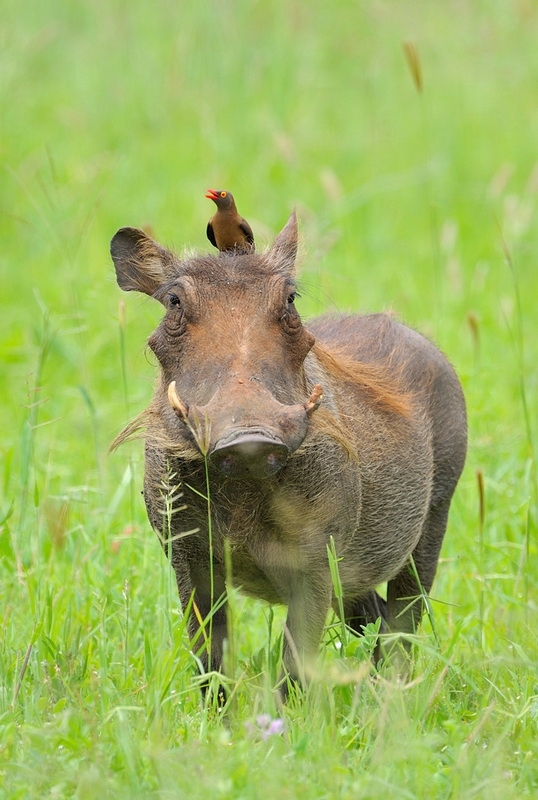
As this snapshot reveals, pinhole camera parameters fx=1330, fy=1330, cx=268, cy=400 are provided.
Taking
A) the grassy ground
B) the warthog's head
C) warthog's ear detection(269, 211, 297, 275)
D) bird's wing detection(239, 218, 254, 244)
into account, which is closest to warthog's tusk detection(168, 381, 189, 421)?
the warthog's head

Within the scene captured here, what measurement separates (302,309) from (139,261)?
14.2 ft

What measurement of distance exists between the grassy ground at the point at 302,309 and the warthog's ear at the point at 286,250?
0.88 ft

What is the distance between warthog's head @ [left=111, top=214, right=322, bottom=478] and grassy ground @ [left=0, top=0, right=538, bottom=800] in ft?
1.28

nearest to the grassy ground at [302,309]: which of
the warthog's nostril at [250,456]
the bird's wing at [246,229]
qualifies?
the bird's wing at [246,229]

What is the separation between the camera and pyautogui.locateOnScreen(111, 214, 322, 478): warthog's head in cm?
301

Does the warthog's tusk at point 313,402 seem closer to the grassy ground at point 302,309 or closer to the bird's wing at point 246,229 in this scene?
the grassy ground at point 302,309

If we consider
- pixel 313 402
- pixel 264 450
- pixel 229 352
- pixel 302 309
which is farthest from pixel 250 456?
pixel 302 309

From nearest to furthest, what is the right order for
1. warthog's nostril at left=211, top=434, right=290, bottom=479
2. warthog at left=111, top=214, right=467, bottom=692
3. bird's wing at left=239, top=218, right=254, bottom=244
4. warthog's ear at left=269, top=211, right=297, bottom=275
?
warthog's nostril at left=211, top=434, right=290, bottom=479
warthog at left=111, top=214, right=467, bottom=692
warthog's ear at left=269, top=211, right=297, bottom=275
bird's wing at left=239, top=218, right=254, bottom=244

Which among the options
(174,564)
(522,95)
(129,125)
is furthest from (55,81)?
(174,564)

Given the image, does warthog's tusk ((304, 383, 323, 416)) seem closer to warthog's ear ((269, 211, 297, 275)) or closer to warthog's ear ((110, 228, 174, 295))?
warthog's ear ((269, 211, 297, 275))

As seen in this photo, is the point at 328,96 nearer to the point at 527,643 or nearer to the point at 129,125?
the point at 129,125

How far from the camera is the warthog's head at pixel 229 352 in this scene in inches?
119

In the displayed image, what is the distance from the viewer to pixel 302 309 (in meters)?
8.11

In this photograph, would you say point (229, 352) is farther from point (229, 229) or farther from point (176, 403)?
point (229, 229)
